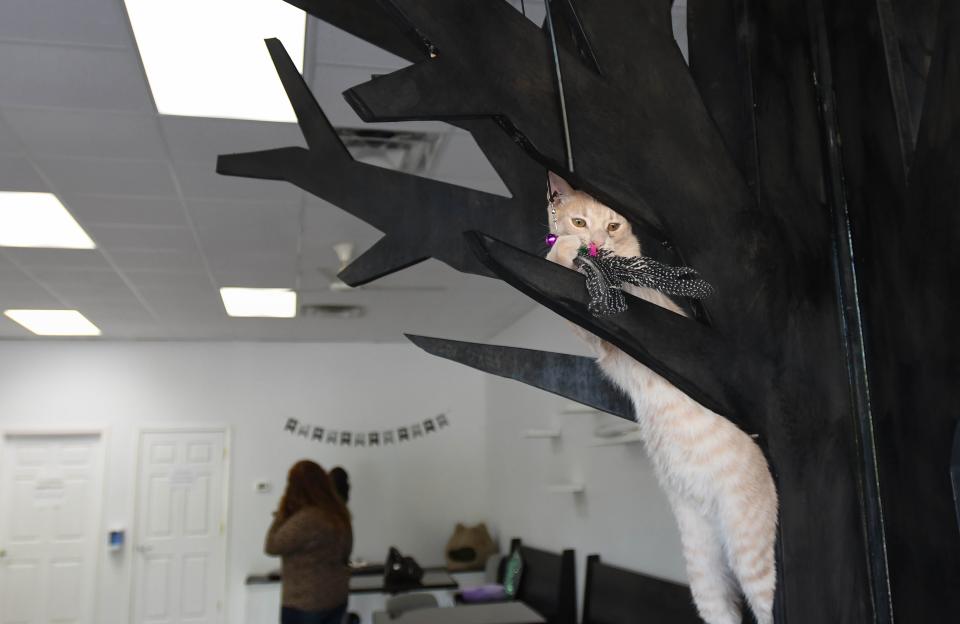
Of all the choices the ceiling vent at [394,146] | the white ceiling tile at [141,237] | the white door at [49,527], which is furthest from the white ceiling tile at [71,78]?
the white door at [49,527]

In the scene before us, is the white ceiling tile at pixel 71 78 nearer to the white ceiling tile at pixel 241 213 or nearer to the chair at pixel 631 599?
the white ceiling tile at pixel 241 213

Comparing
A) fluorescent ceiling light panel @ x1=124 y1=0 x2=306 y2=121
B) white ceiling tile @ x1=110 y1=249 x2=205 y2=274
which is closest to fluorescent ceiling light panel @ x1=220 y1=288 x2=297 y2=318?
white ceiling tile @ x1=110 y1=249 x2=205 y2=274

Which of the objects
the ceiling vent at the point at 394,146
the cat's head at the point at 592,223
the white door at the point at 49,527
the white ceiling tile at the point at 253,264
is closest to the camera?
the cat's head at the point at 592,223

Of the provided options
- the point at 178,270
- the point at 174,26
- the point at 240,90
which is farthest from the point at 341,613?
the point at 174,26

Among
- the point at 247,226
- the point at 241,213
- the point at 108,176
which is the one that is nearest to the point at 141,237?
the point at 247,226

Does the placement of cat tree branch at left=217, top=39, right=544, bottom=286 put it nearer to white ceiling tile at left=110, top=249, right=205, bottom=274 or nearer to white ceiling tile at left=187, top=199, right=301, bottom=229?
white ceiling tile at left=187, top=199, right=301, bottom=229

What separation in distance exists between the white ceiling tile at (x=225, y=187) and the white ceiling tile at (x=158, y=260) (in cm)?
110

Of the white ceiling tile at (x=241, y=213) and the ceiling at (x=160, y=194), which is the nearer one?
the ceiling at (x=160, y=194)

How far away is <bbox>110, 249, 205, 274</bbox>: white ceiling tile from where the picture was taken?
494 cm

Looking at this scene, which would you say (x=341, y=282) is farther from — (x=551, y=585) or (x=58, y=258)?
(x=551, y=585)

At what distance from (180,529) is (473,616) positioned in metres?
4.60

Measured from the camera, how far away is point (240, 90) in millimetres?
2965

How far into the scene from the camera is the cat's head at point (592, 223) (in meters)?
0.73

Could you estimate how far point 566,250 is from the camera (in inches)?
28.5
